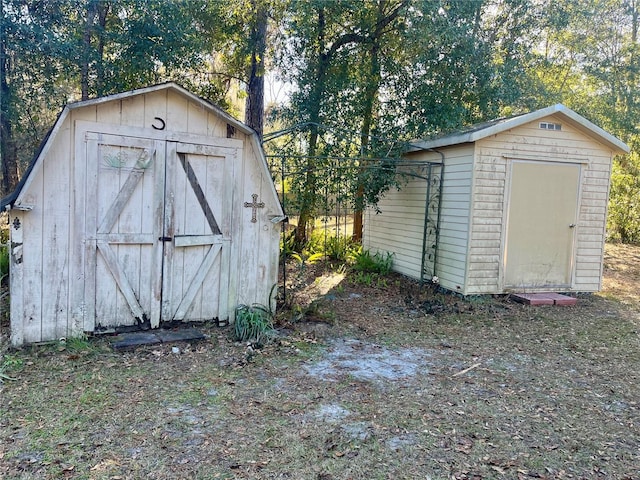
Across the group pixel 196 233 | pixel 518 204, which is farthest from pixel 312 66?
pixel 196 233

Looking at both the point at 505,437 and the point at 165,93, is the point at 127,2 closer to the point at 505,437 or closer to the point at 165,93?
the point at 165,93

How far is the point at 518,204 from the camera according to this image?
7.18 metres

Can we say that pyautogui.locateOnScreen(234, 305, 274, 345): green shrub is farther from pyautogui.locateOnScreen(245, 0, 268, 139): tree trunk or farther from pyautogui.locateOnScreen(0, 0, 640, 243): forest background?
pyautogui.locateOnScreen(245, 0, 268, 139): tree trunk

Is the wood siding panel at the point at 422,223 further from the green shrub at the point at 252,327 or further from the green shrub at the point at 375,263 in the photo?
the green shrub at the point at 252,327

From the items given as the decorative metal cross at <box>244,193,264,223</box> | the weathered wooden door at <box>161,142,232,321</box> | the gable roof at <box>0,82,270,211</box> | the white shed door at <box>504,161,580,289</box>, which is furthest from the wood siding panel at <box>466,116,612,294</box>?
the weathered wooden door at <box>161,142,232,321</box>

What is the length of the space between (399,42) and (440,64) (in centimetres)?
99

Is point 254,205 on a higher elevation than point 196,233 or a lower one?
higher

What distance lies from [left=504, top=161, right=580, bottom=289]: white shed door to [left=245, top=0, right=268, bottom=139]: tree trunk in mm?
5127

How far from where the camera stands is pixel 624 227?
1439cm

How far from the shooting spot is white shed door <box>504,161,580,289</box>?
23.6ft

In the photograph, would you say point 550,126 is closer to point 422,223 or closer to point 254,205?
point 422,223

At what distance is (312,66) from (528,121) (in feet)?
15.8

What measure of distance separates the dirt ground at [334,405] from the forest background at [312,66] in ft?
11.7

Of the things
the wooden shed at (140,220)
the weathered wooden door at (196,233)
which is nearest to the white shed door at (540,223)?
the wooden shed at (140,220)
